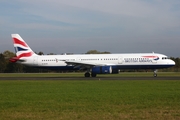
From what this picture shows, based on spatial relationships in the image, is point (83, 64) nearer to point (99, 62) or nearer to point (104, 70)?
point (99, 62)

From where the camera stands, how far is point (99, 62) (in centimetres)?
4281

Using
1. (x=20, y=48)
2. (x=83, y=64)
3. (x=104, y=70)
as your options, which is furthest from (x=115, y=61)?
(x=20, y=48)

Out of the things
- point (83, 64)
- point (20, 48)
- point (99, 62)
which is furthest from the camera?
point (20, 48)

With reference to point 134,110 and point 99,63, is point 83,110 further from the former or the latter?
point 99,63

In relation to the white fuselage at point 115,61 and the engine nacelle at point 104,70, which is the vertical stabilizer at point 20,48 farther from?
the engine nacelle at point 104,70

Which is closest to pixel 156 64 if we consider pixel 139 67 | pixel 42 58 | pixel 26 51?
pixel 139 67

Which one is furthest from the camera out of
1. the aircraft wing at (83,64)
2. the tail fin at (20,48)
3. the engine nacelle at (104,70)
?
the tail fin at (20,48)

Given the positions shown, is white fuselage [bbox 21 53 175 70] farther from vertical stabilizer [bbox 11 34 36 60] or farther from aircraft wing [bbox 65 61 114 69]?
vertical stabilizer [bbox 11 34 36 60]

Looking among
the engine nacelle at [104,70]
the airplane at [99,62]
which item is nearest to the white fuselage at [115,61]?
the airplane at [99,62]

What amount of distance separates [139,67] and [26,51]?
1738 cm

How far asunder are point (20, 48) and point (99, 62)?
1272 cm

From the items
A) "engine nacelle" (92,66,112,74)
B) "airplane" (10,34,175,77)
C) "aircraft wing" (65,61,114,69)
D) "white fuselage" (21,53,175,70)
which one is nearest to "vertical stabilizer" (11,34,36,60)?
"airplane" (10,34,175,77)

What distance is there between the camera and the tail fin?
151ft

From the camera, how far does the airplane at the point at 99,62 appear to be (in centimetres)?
4116
